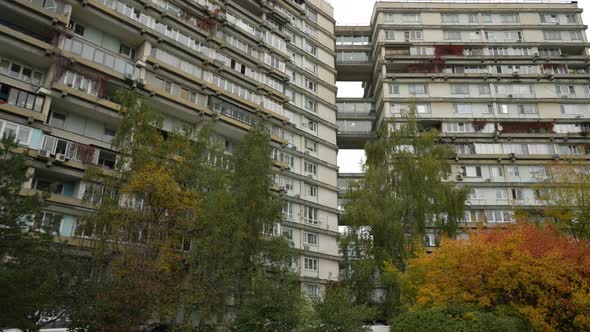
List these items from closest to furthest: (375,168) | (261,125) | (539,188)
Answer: (261,125) → (375,168) → (539,188)

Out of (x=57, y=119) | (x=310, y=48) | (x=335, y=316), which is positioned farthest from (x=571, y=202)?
(x=57, y=119)

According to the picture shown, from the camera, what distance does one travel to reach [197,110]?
38719 mm

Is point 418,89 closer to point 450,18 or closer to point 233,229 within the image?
point 450,18

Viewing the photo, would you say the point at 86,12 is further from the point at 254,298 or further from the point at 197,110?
the point at 254,298

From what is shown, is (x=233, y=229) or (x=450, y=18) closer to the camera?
(x=233, y=229)

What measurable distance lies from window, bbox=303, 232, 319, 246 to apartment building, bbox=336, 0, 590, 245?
13.3 m

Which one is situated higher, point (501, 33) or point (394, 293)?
point (501, 33)

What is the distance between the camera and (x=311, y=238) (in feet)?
155

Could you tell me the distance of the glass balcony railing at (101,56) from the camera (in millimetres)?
32812

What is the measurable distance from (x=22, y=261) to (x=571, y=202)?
41813mm

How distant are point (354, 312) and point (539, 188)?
34.5 metres

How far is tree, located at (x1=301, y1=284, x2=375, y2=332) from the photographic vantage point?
20.3m

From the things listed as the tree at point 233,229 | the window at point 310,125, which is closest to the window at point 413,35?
the window at point 310,125

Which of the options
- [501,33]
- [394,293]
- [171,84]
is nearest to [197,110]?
[171,84]
